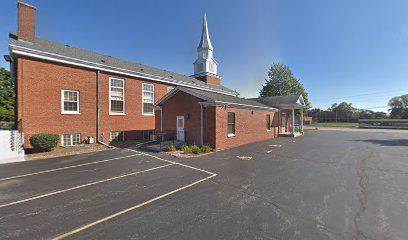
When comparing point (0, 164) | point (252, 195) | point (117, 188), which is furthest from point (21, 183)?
point (252, 195)

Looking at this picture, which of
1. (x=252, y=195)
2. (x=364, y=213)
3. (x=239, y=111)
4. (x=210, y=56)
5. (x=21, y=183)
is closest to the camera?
(x=364, y=213)

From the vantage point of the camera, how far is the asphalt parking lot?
146 inches

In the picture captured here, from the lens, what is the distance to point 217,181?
675 centimetres

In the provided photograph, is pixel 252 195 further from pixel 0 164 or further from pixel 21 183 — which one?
pixel 0 164

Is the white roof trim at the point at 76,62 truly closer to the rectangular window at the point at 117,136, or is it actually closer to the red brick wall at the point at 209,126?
the rectangular window at the point at 117,136

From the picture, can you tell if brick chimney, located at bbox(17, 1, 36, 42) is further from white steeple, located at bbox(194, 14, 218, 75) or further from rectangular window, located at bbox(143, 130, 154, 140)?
white steeple, located at bbox(194, 14, 218, 75)

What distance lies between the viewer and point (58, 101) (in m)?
13.9

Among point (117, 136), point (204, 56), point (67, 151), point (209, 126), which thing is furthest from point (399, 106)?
point (67, 151)

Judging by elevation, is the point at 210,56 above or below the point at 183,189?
above

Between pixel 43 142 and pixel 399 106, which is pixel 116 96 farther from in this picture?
pixel 399 106

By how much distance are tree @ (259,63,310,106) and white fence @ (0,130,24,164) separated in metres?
40.0

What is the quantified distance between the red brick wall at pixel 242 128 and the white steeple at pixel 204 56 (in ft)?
55.8

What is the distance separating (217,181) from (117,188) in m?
3.45

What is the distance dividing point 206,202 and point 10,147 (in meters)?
12.3
